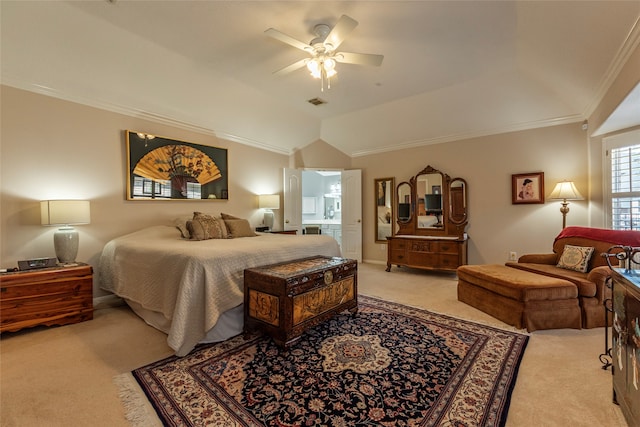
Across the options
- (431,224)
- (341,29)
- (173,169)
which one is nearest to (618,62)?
(341,29)

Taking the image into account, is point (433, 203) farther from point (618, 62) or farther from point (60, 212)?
point (60, 212)

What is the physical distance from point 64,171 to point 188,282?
2.33 meters

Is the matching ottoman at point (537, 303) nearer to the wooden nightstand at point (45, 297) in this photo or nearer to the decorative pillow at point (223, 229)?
the decorative pillow at point (223, 229)

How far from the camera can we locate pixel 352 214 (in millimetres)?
6316

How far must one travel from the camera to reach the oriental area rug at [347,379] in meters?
1.56

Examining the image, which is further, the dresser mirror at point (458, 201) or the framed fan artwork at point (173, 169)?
the dresser mirror at point (458, 201)

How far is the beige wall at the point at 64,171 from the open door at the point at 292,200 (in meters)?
2.07

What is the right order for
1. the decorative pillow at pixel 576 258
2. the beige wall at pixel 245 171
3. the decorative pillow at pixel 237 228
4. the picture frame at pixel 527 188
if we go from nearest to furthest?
the beige wall at pixel 245 171
the decorative pillow at pixel 576 258
the decorative pillow at pixel 237 228
the picture frame at pixel 527 188

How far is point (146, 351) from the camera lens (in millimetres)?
2311

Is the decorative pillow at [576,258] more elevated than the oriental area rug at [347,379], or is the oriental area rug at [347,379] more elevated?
the decorative pillow at [576,258]

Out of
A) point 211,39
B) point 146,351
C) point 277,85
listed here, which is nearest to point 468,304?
point 146,351

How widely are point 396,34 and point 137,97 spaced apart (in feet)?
10.6

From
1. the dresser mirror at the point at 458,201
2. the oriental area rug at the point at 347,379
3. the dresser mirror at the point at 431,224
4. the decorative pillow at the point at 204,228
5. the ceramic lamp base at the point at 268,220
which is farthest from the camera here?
the ceramic lamp base at the point at 268,220

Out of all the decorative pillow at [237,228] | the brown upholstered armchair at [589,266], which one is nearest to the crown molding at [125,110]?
the decorative pillow at [237,228]
